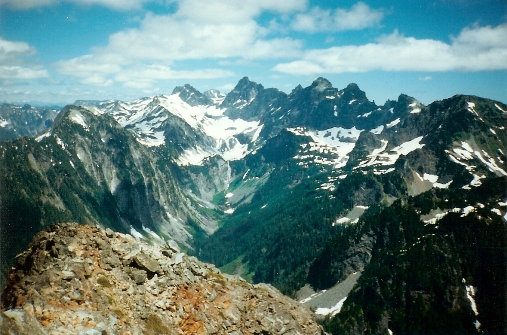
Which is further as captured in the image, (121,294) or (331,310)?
(331,310)

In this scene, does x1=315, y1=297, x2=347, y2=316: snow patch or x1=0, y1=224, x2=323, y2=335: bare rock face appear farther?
x1=315, y1=297, x2=347, y2=316: snow patch

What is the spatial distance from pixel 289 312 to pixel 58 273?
88.3ft

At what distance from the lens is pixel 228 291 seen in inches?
1710

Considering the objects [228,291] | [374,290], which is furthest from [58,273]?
[374,290]

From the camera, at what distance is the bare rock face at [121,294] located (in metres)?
27.3

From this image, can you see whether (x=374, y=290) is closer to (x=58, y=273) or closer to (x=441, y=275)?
(x=441, y=275)

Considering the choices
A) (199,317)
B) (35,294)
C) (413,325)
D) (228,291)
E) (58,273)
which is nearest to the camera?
(35,294)

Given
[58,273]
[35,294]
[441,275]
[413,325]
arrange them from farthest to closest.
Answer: [441,275], [413,325], [58,273], [35,294]

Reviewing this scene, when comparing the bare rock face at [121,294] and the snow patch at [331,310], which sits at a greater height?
the bare rock face at [121,294]

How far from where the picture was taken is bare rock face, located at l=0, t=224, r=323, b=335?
27344 millimetres

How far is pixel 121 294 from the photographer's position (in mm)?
32844

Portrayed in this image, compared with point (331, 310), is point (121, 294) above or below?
above

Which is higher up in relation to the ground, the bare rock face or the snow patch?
the bare rock face

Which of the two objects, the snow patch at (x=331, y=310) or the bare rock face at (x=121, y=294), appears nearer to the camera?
the bare rock face at (x=121, y=294)
